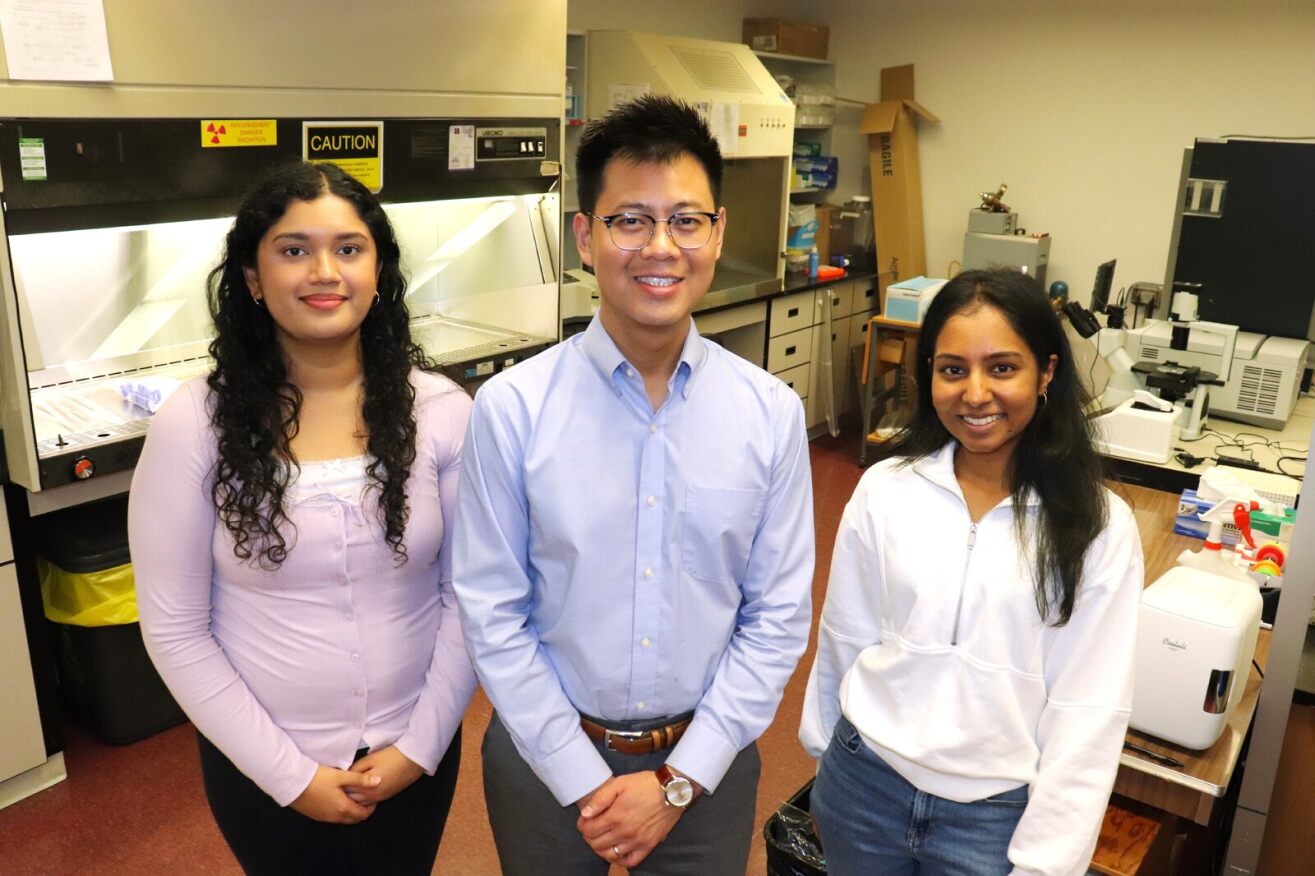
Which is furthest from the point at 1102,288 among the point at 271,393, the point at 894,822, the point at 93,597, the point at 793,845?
the point at 93,597

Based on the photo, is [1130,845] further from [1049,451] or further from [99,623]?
[99,623]

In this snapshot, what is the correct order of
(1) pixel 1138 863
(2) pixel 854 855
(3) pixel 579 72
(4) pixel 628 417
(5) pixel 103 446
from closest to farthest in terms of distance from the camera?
(4) pixel 628 417 < (2) pixel 854 855 < (1) pixel 1138 863 < (5) pixel 103 446 < (3) pixel 579 72

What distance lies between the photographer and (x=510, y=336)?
3.34m

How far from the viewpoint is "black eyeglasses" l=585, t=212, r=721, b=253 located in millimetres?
1183

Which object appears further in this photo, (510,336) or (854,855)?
(510,336)

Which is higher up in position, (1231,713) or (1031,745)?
(1031,745)

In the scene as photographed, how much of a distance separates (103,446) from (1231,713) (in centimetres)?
235

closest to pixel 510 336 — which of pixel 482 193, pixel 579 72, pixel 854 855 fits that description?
pixel 482 193

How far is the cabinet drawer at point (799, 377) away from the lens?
16.8 feet

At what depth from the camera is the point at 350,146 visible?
262cm

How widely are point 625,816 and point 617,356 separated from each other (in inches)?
21.9

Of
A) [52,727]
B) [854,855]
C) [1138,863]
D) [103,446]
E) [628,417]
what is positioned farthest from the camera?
[52,727]

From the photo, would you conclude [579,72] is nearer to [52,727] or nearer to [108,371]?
[108,371]

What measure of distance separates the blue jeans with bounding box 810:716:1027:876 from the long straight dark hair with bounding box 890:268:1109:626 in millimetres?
280
